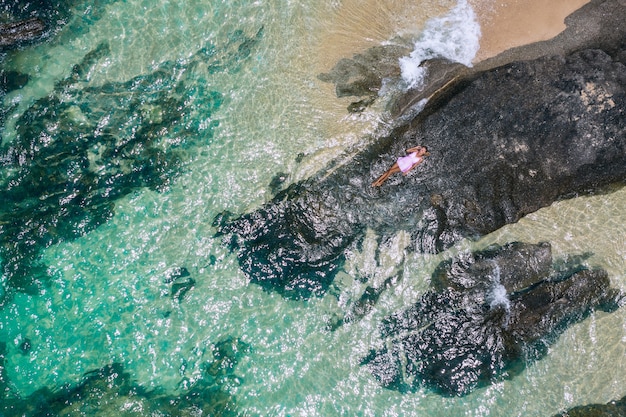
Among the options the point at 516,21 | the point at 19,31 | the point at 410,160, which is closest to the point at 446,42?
the point at 516,21

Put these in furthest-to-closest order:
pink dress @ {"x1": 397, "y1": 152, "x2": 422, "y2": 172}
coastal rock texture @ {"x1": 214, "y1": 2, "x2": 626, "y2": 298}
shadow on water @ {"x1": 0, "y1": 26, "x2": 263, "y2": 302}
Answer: shadow on water @ {"x1": 0, "y1": 26, "x2": 263, "y2": 302}
pink dress @ {"x1": 397, "y1": 152, "x2": 422, "y2": 172}
coastal rock texture @ {"x1": 214, "y1": 2, "x2": 626, "y2": 298}

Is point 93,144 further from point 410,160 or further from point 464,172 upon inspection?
point 464,172

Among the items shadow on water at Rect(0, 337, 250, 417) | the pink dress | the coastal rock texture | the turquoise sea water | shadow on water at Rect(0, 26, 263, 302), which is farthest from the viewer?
shadow on water at Rect(0, 26, 263, 302)

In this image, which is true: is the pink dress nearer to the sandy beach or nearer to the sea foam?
the sea foam

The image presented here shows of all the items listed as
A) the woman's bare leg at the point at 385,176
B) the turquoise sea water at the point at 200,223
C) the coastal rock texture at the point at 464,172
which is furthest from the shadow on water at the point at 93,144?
the woman's bare leg at the point at 385,176

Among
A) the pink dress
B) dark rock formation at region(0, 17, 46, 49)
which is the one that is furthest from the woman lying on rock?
dark rock formation at region(0, 17, 46, 49)

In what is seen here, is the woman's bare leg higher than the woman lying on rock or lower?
lower

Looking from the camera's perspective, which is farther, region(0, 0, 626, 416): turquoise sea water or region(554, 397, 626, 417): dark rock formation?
region(0, 0, 626, 416): turquoise sea water
